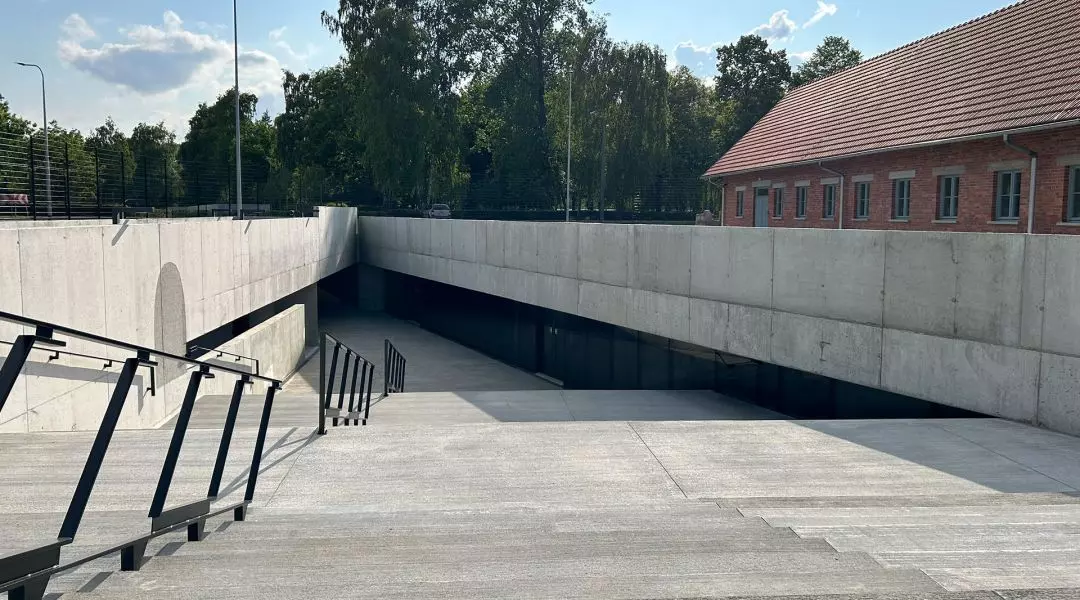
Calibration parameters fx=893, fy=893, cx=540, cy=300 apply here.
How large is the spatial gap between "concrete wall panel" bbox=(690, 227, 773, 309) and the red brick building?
8.01 m

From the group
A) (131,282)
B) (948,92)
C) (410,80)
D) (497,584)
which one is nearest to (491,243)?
(948,92)

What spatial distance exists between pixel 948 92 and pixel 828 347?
14.5 metres

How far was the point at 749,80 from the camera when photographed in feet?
234

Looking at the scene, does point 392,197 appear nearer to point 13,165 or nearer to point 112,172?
point 112,172

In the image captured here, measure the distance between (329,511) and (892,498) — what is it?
12.7ft

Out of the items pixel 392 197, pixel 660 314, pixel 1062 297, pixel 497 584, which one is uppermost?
pixel 392 197

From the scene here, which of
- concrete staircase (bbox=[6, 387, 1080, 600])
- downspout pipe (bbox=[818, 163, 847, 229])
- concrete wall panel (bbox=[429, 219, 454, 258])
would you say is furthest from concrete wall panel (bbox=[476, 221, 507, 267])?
concrete staircase (bbox=[6, 387, 1080, 600])

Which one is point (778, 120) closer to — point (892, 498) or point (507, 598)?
point (892, 498)

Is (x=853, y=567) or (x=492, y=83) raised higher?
(x=492, y=83)

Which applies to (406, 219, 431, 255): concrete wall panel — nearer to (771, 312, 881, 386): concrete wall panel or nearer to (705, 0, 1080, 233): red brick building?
(705, 0, 1080, 233): red brick building

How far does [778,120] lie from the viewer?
3462 centimetres

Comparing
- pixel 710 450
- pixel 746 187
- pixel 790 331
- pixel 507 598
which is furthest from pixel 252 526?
pixel 746 187

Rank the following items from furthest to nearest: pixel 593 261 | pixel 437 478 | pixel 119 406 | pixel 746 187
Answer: pixel 746 187 → pixel 593 261 → pixel 437 478 → pixel 119 406

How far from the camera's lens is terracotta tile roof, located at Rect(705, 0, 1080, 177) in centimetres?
1998
